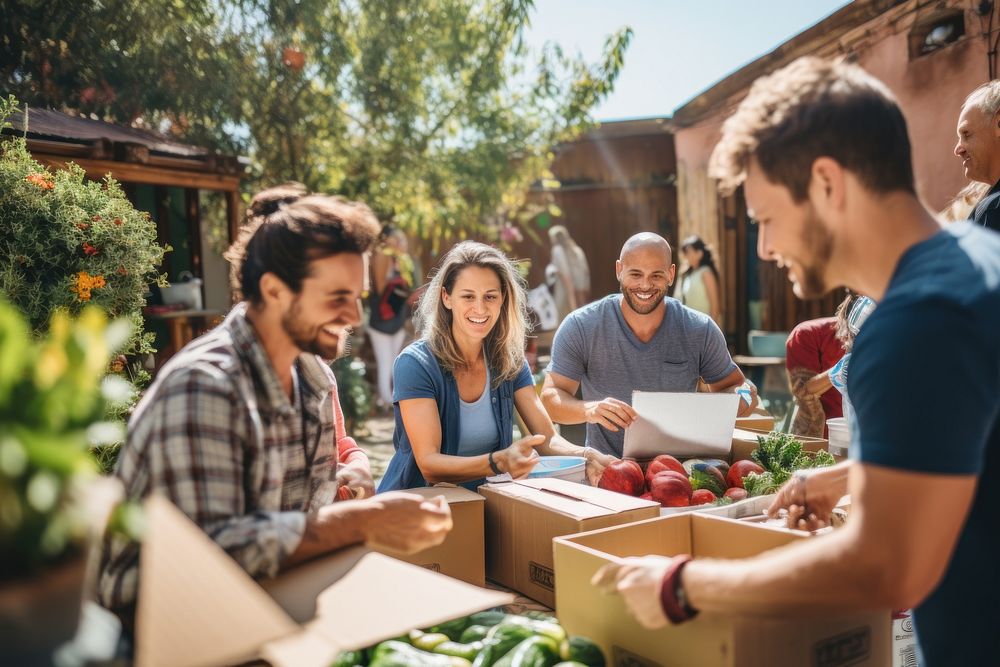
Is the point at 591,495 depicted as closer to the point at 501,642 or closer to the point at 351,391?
the point at 501,642

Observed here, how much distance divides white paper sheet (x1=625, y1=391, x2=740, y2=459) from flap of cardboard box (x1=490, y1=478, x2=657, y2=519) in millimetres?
589

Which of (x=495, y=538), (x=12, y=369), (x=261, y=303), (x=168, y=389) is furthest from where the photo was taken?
(x=495, y=538)

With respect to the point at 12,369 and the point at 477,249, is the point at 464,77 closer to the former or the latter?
the point at 477,249

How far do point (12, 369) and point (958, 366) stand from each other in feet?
3.76

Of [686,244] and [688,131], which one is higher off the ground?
[688,131]

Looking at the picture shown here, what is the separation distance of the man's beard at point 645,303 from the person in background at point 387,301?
5569 mm

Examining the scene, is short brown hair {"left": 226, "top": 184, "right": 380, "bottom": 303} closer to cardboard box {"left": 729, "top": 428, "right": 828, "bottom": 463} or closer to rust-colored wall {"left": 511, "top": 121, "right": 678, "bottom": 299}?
cardboard box {"left": 729, "top": 428, "right": 828, "bottom": 463}

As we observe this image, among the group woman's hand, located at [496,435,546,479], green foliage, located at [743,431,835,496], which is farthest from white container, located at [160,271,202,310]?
green foliage, located at [743,431,835,496]

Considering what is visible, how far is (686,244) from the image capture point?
680 centimetres

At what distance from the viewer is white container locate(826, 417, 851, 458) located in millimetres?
2872

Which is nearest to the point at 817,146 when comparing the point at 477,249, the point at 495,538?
the point at 495,538

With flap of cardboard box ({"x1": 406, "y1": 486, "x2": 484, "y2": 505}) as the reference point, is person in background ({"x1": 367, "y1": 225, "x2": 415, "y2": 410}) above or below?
above

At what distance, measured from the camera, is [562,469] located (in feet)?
8.41

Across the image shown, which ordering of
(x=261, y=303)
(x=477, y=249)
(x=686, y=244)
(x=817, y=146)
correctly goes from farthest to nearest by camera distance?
(x=686, y=244) → (x=477, y=249) → (x=261, y=303) → (x=817, y=146)
